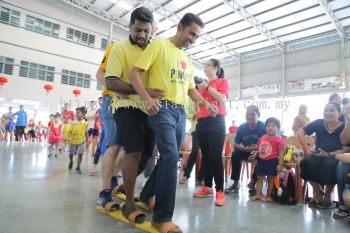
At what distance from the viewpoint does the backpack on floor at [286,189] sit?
2461mm

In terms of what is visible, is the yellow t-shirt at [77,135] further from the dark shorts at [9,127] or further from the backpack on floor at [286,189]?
the dark shorts at [9,127]

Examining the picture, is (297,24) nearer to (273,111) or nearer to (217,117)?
(273,111)

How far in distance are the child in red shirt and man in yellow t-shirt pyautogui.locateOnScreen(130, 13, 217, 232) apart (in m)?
1.29

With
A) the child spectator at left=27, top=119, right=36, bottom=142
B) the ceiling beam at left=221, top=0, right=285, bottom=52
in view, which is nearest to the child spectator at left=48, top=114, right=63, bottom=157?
the child spectator at left=27, top=119, right=36, bottom=142

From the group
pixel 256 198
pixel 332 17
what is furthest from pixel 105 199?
pixel 332 17

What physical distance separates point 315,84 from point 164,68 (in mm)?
12581

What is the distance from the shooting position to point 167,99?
62.3 inches

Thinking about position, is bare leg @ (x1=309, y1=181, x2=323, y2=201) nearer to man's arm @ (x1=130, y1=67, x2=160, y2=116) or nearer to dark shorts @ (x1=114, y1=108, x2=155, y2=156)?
dark shorts @ (x1=114, y1=108, x2=155, y2=156)

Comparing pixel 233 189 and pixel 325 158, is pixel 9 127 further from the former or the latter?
pixel 325 158

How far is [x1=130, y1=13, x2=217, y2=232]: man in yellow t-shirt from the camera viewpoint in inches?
57.5

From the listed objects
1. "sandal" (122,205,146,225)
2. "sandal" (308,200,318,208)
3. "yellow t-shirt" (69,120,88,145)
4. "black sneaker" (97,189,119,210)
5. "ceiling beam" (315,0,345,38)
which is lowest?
"sandal" (308,200,318,208)

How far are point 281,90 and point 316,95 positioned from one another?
1670mm

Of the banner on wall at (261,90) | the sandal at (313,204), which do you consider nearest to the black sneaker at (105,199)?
the sandal at (313,204)

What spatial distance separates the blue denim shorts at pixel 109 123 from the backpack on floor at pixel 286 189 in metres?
1.59
